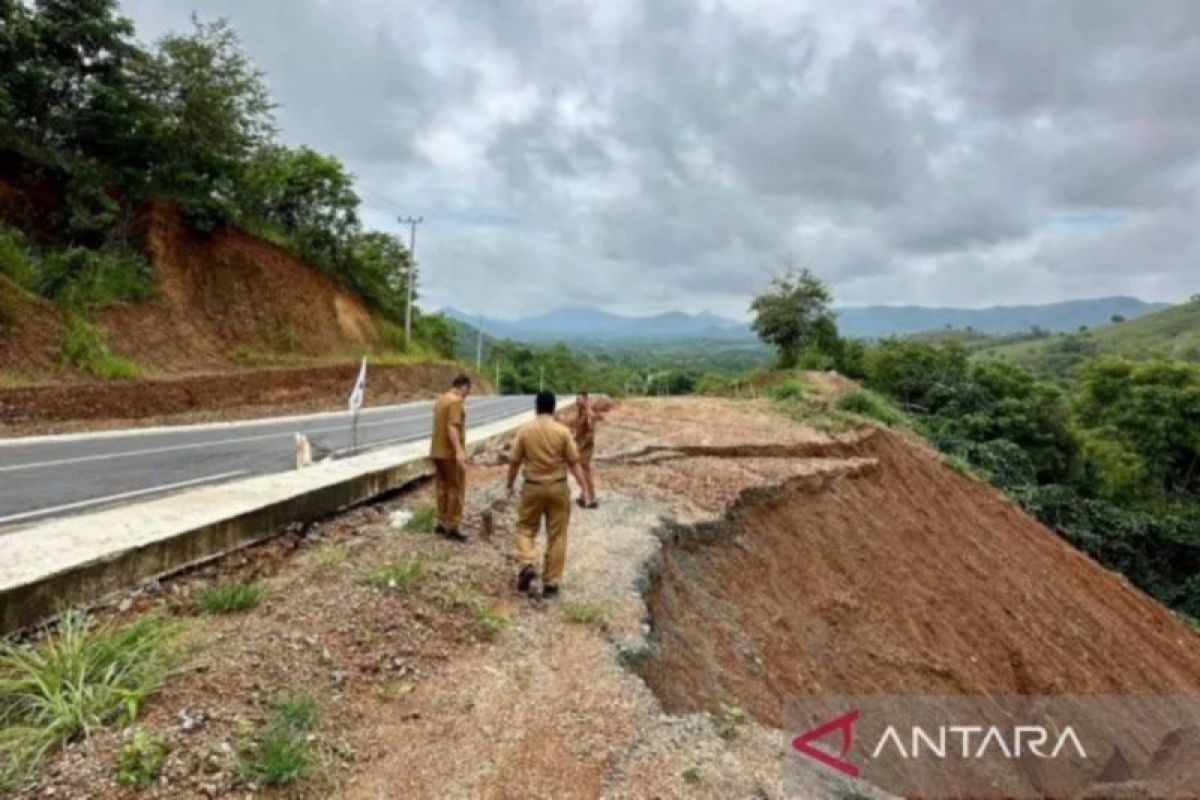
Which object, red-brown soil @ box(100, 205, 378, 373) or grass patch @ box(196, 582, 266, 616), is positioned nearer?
grass patch @ box(196, 582, 266, 616)

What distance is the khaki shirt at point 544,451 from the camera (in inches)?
260

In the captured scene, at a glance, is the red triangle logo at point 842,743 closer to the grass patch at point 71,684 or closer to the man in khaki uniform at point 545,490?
the man in khaki uniform at point 545,490

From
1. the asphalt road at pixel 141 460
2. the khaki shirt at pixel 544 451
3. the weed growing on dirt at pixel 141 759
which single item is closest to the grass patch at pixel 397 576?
the khaki shirt at pixel 544 451

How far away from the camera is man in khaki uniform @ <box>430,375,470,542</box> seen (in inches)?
296

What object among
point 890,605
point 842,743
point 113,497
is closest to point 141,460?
point 113,497

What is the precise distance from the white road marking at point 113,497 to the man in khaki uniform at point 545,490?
5277mm

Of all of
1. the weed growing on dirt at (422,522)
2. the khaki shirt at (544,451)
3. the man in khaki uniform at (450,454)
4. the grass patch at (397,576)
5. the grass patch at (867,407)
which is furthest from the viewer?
the grass patch at (867,407)

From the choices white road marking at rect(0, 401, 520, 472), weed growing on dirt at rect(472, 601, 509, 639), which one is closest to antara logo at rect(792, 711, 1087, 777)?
weed growing on dirt at rect(472, 601, 509, 639)

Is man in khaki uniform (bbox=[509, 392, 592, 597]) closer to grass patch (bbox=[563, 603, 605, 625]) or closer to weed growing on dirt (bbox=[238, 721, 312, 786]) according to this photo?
grass patch (bbox=[563, 603, 605, 625])

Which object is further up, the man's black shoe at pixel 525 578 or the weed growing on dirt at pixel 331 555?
the weed growing on dirt at pixel 331 555

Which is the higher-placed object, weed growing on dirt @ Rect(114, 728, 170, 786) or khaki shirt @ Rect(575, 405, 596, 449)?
khaki shirt @ Rect(575, 405, 596, 449)

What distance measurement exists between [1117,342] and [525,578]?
16970 centimetres

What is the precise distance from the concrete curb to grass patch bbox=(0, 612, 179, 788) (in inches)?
16.3

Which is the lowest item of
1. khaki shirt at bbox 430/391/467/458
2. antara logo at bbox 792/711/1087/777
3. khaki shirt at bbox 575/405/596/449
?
antara logo at bbox 792/711/1087/777
